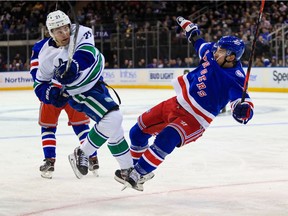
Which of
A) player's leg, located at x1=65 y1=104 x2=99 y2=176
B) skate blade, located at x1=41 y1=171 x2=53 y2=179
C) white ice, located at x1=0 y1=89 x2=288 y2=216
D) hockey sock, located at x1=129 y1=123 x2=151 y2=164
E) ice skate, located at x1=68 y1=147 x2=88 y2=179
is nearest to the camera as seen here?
white ice, located at x1=0 y1=89 x2=288 y2=216

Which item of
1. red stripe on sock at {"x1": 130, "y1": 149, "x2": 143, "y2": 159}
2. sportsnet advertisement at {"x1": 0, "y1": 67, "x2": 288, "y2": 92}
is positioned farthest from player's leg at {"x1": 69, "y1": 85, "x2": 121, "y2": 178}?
sportsnet advertisement at {"x1": 0, "y1": 67, "x2": 288, "y2": 92}

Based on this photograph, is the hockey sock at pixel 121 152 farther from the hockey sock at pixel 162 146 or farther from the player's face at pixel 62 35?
the player's face at pixel 62 35

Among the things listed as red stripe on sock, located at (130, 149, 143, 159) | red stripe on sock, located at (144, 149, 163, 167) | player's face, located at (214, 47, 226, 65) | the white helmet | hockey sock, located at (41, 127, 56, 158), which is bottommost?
hockey sock, located at (41, 127, 56, 158)

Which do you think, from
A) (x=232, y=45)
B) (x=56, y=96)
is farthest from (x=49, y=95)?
(x=232, y=45)

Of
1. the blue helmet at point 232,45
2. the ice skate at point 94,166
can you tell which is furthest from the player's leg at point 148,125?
the ice skate at point 94,166

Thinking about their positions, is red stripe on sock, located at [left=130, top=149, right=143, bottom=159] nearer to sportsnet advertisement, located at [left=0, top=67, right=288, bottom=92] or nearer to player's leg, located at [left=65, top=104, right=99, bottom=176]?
player's leg, located at [left=65, top=104, right=99, bottom=176]

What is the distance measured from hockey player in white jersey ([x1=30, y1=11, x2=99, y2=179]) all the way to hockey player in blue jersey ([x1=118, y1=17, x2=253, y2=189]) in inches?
30.0

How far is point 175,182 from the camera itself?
5.39m

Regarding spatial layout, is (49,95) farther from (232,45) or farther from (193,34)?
(232,45)

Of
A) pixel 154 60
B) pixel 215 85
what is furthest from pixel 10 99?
pixel 215 85

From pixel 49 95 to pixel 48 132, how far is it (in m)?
1.09

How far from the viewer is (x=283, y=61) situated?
1714cm

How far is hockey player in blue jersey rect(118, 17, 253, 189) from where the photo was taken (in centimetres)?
450

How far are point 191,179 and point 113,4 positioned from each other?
70.1 feet
